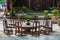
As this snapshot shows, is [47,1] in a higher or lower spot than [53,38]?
higher

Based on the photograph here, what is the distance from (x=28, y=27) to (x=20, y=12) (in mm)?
8451

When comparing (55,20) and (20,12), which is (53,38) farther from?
(20,12)

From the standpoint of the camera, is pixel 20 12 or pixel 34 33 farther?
pixel 20 12

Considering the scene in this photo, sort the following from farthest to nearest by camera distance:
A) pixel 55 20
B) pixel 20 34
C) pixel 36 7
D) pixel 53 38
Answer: pixel 36 7 → pixel 55 20 → pixel 20 34 → pixel 53 38

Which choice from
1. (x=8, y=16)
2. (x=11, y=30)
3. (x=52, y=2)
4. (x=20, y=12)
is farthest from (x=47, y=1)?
(x=11, y=30)

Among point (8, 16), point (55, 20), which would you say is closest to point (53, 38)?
point (55, 20)

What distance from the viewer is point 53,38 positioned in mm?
9859

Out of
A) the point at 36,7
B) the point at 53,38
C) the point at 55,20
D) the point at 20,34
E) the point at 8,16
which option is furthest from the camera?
the point at 36,7

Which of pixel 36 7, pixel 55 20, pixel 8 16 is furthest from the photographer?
pixel 36 7

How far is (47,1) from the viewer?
22.0 m

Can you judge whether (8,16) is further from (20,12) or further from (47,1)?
(47,1)

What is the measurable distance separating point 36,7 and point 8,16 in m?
5.43

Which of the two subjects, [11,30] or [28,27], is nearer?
[28,27]

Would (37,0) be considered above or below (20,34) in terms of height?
above
